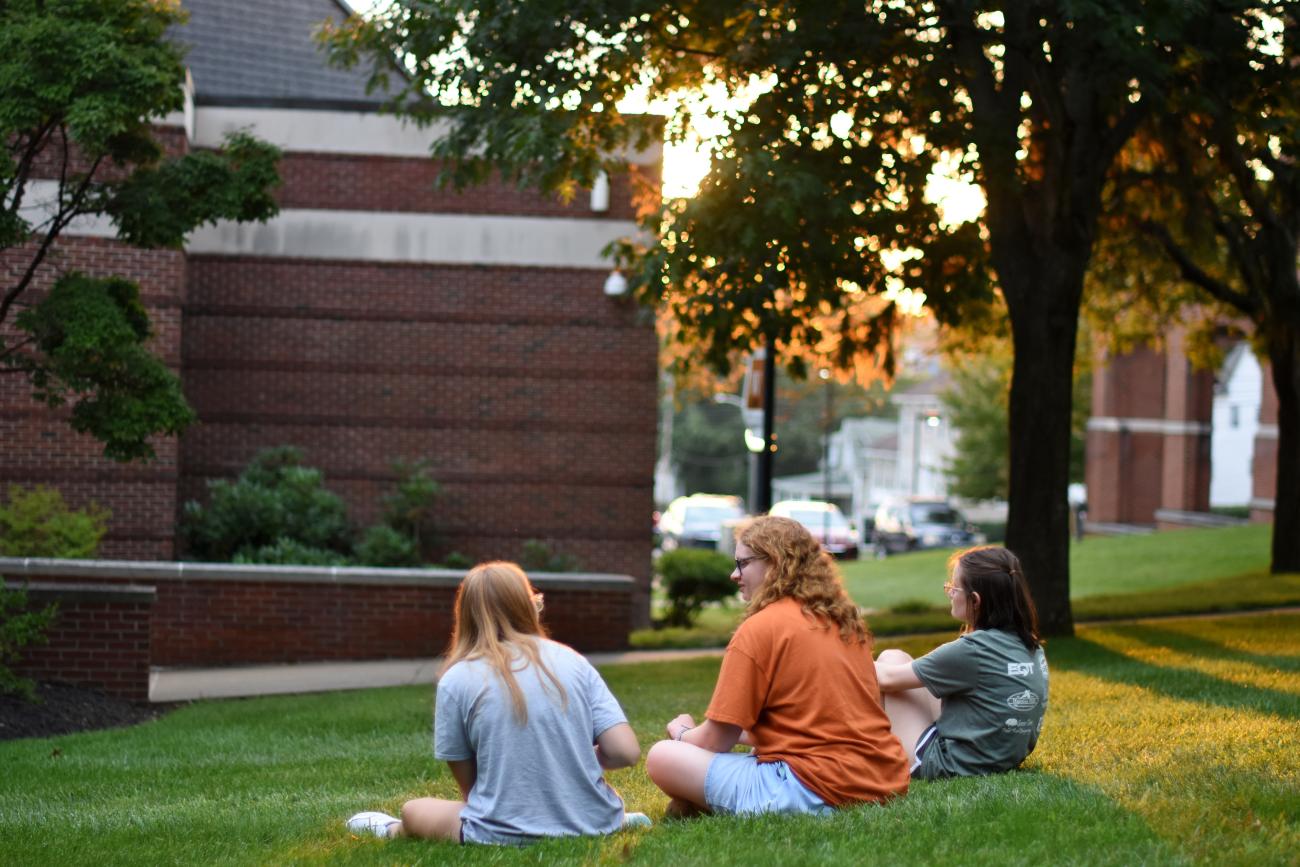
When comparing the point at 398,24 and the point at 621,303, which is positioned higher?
the point at 398,24

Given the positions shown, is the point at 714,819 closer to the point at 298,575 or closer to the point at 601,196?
the point at 298,575

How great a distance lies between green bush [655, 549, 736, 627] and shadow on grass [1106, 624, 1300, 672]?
494cm

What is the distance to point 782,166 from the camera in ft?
36.3

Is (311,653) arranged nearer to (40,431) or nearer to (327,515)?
(327,515)

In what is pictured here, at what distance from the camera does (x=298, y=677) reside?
1378 cm

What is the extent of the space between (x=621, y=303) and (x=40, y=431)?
6.43 metres

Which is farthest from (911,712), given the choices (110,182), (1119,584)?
(1119,584)

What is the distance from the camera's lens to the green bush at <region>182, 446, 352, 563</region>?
1611 centimetres

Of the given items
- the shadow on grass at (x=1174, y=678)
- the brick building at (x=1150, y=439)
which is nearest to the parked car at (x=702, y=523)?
the brick building at (x=1150, y=439)

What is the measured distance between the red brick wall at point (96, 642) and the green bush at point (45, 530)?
282 centimetres

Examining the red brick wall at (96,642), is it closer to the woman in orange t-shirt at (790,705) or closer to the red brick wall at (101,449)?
the red brick wall at (101,449)

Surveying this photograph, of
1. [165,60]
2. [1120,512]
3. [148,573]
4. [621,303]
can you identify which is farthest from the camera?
[1120,512]

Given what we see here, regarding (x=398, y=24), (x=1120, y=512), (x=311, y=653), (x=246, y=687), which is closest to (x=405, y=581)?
(x=311, y=653)

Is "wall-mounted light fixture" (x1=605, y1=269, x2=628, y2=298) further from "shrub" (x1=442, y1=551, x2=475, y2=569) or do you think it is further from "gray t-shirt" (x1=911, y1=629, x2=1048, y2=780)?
"gray t-shirt" (x1=911, y1=629, x2=1048, y2=780)
